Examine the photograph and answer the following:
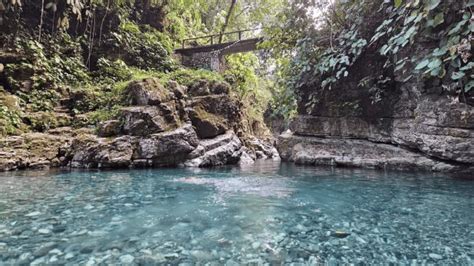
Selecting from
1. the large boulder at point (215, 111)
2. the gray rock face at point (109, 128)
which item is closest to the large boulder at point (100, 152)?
the gray rock face at point (109, 128)

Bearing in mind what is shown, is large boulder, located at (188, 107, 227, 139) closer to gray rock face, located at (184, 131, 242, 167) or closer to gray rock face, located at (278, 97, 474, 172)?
gray rock face, located at (184, 131, 242, 167)

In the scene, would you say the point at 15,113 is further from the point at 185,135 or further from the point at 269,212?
the point at 269,212

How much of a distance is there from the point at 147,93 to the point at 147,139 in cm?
161

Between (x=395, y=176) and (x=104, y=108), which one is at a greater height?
(x=104, y=108)

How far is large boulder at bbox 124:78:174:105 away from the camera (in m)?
8.97

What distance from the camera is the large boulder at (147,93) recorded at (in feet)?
29.4

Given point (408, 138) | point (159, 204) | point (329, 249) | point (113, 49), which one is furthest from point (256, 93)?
point (329, 249)

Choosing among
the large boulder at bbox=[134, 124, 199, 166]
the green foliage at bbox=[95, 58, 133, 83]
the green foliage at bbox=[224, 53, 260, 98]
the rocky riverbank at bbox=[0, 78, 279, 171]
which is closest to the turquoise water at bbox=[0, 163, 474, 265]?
the rocky riverbank at bbox=[0, 78, 279, 171]

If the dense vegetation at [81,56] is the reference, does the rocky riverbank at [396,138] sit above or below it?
below

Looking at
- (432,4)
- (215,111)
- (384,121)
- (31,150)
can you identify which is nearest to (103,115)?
(31,150)

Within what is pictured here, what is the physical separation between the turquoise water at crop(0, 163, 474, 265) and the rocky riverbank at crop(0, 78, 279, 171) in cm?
225

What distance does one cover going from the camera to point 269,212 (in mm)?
3473

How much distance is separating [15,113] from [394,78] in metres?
Answer: 9.96

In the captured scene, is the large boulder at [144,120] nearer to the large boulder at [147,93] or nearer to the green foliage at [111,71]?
the large boulder at [147,93]
